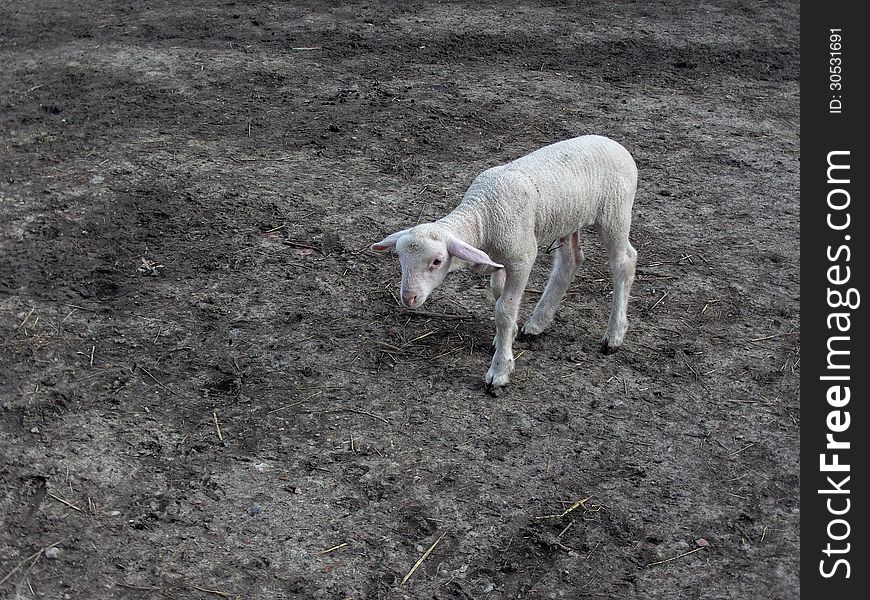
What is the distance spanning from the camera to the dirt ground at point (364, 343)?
438 cm

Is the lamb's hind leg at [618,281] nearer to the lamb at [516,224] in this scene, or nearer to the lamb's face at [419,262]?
the lamb at [516,224]

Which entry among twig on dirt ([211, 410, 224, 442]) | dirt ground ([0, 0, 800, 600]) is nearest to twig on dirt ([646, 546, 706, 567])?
dirt ground ([0, 0, 800, 600])

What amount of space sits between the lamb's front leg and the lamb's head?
0.39m

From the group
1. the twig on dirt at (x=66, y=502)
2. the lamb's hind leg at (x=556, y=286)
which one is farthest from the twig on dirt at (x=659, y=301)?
the twig on dirt at (x=66, y=502)

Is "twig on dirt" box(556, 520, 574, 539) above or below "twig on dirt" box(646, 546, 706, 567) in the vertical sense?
above

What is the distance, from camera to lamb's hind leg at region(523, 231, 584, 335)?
5.83 metres

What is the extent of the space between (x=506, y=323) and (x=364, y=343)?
43.6 inches

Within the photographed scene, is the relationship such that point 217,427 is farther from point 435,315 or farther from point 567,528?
point 567,528

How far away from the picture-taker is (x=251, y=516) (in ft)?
15.0

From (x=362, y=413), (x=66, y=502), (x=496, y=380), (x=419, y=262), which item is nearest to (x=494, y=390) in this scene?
(x=496, y=380)

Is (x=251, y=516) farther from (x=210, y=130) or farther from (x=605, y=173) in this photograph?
(x=210, y=130)

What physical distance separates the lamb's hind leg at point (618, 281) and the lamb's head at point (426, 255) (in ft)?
3.58

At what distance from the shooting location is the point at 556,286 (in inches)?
231

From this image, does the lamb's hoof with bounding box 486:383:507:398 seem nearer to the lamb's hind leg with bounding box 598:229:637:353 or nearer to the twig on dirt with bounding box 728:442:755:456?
the lamb's hind leg with bounding box 598:229:637:353
